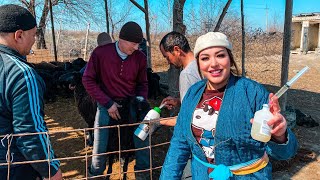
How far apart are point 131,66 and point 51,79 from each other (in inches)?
208

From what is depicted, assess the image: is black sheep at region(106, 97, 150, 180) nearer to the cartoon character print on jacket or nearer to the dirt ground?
the dirt ground

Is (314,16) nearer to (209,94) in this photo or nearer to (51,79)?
(51,79)

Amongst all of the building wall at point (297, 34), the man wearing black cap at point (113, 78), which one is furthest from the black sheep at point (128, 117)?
the building wall at point (297, 34)

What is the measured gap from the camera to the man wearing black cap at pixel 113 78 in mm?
2770

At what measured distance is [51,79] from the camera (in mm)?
7605

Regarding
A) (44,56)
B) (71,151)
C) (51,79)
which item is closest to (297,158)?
(71,151)

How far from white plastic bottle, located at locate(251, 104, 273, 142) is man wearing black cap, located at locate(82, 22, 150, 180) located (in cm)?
161

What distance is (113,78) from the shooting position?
2.83m

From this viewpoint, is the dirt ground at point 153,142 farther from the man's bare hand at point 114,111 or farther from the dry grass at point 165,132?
the man's bare hand at point 114,111

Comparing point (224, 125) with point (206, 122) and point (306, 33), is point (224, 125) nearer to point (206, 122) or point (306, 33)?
point (206, 122)

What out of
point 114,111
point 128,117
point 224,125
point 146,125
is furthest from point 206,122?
point 128,117

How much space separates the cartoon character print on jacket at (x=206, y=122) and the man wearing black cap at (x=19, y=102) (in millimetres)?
843

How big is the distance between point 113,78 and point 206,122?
1.40m

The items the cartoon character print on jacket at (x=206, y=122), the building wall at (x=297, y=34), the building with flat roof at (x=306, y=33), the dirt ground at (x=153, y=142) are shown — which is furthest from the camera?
the building wall at (x=297, y=34)
